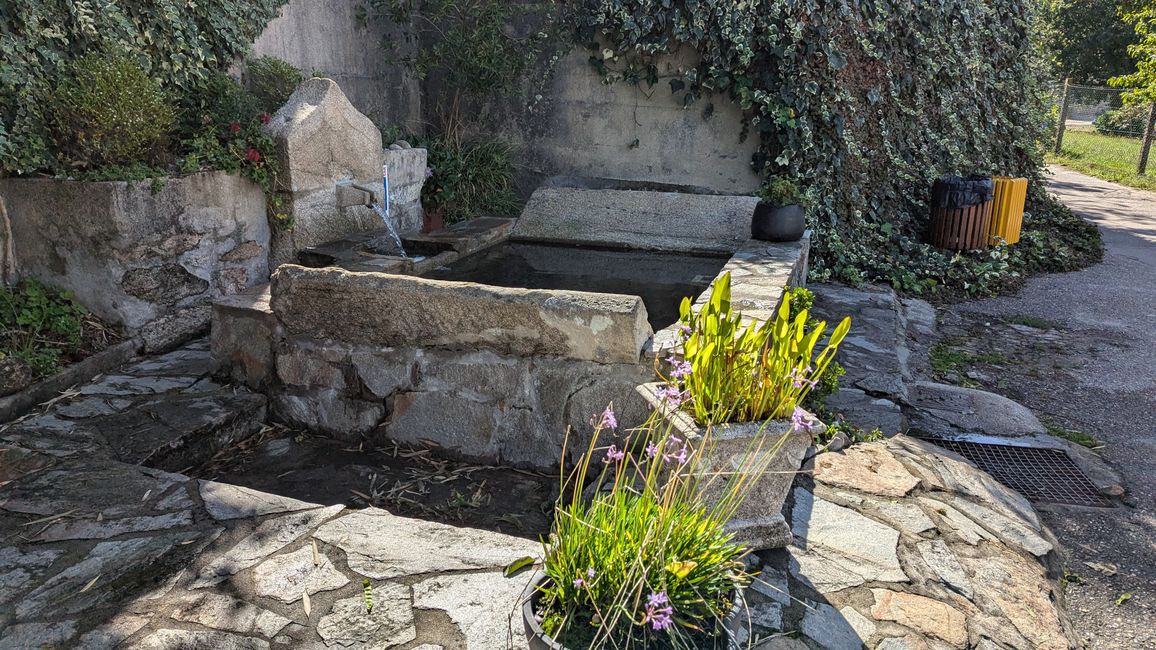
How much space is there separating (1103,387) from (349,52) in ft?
16.9

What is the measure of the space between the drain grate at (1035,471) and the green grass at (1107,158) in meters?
9.87

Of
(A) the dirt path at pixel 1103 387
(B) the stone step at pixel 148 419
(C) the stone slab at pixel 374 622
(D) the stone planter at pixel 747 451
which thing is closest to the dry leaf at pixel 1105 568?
(A) the dirt path at pixel 1103 387

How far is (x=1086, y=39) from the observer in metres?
19.5

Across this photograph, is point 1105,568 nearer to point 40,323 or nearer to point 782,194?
point 782,194

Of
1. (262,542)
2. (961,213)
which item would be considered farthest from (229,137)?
(961,213)

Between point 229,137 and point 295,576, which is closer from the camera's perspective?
point 295,576

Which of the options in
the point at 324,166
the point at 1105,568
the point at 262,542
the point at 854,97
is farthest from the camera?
the point at 854,97

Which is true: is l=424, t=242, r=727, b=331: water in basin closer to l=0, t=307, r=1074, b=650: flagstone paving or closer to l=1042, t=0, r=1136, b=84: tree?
l=0, t=307, r=1074, b=650: flagstone paving

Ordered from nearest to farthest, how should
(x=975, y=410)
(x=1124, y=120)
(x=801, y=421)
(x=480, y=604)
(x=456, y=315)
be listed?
(x=480, y=604), (x=801, y=421), (x=456, y=315), (x=975, y=410), (x=1124, y=120)

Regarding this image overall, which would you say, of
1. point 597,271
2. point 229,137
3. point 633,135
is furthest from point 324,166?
point 633,135

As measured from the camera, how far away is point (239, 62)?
4.62 metres

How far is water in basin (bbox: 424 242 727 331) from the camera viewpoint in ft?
13.5

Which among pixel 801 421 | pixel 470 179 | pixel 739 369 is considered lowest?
pixel 801 421

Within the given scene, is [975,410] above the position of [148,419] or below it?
below
